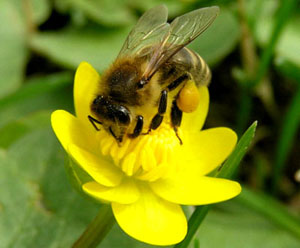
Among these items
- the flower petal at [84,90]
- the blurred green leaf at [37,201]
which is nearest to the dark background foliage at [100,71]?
the blurred green leaf at [37,201]

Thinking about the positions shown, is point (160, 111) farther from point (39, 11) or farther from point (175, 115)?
point (39, 11)

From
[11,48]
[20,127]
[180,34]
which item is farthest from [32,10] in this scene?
[180,34]

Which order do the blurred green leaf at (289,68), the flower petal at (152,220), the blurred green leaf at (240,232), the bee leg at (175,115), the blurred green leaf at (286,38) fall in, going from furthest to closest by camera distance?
the blurred green leaf at (286,38)
the blurred green leaf at (289,68)
the blurred green leaf at (240,232)
the bee leg at (175,115)
the flower petal at (152,220)

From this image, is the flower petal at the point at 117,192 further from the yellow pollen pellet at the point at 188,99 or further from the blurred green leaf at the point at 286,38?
the blurred green leaf at the point at 286,38

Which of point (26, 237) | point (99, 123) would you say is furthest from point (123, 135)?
point (26, 237)

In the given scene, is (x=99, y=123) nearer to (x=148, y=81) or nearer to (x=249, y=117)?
(x=148, y=81)

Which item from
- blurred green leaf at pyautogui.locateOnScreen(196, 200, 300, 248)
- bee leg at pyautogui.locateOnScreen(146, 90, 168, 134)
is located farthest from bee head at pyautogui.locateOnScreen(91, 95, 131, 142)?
blurred green leaf at pyautogui.locateOnScreen(196, 200, 300, 248)
